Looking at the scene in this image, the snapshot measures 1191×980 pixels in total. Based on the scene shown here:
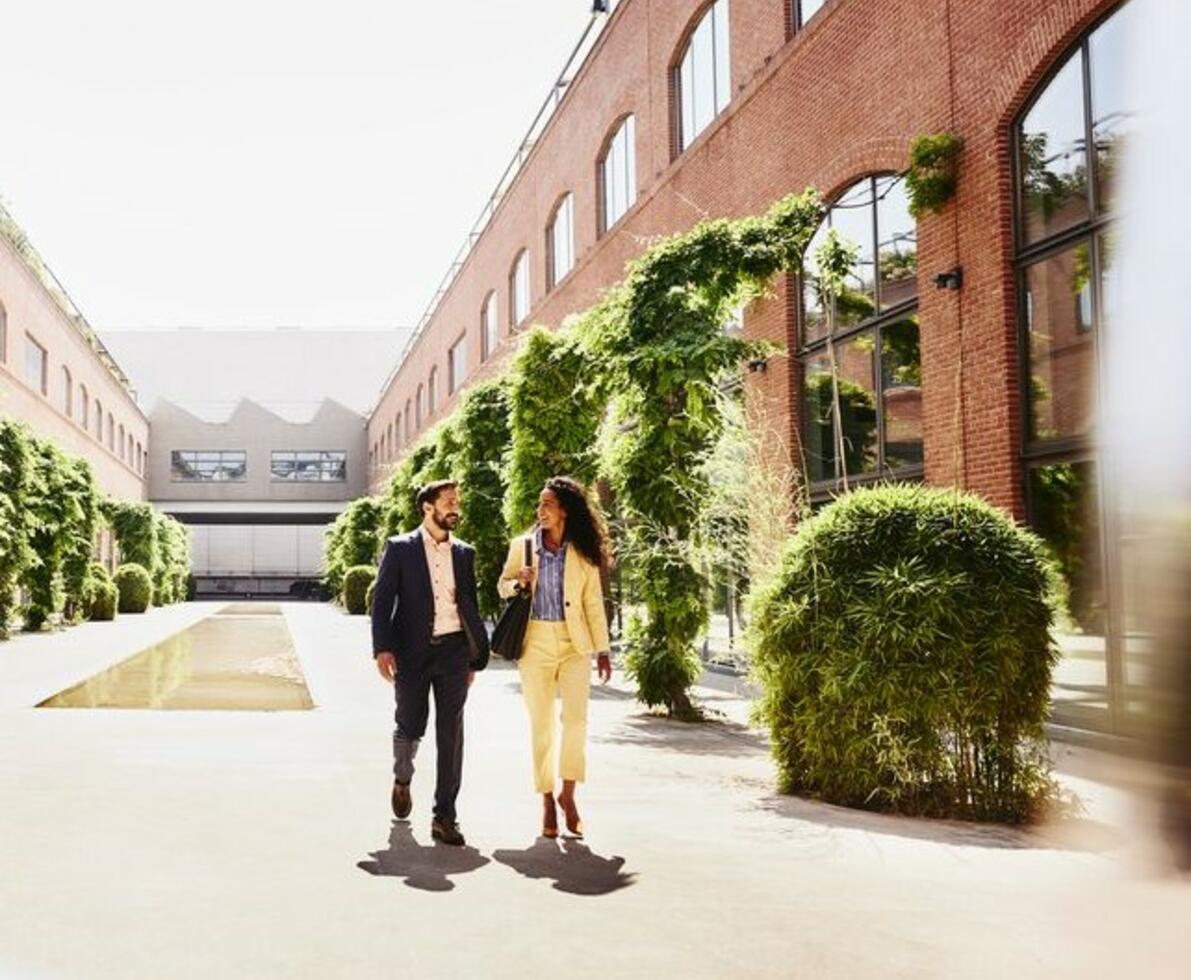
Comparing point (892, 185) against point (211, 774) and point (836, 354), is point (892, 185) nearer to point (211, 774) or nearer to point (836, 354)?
point (836, 354)

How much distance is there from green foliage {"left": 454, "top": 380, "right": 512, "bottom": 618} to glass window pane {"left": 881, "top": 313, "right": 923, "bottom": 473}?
9.21 m

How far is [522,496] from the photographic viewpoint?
17.6 metres

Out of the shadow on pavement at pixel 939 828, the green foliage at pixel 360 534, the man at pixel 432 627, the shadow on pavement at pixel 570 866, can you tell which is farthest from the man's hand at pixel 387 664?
the green foliage at pixel 360 534

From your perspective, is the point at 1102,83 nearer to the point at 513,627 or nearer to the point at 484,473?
the point at 513,627

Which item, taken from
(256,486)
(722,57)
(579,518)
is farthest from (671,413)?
(256,486)

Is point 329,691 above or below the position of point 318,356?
below

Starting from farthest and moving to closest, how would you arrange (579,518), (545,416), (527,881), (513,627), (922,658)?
(545,416) < (922,658) < (579,518) < (513,627) < (527,881)

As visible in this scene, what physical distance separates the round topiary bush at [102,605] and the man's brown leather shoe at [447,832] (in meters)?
29.5

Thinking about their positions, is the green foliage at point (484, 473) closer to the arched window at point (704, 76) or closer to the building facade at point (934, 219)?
the building facade at point (934, 219)

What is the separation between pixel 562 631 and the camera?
21.4ft

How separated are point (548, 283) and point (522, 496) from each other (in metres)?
11.7

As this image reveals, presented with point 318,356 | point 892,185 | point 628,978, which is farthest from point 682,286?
point 318,356

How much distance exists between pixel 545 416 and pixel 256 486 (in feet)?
176

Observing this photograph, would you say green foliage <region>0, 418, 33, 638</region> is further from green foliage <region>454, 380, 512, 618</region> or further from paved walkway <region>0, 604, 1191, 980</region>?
paved walkway <region>0, 604, 1191, 980</region>
